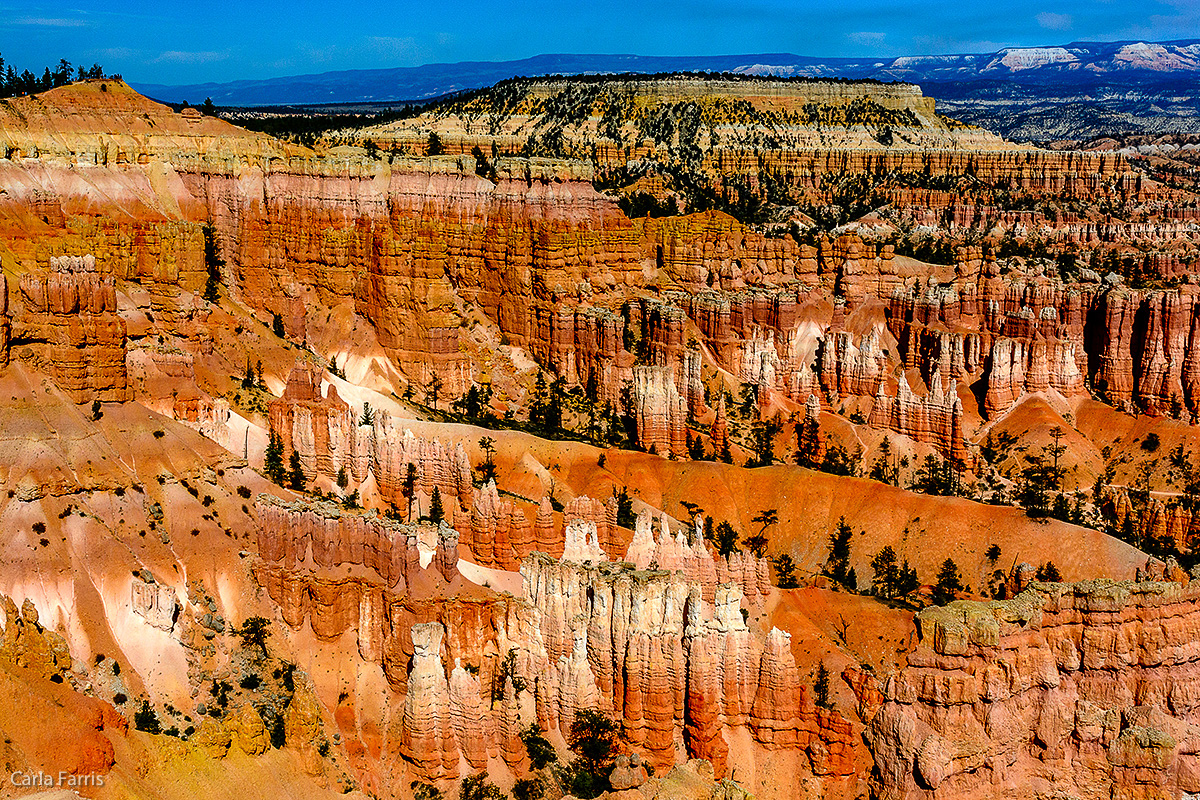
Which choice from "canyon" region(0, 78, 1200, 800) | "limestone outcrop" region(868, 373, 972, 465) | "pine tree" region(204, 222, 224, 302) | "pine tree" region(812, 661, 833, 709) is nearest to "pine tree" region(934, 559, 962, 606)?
"canyon" region(0, 78, 1200, 800)

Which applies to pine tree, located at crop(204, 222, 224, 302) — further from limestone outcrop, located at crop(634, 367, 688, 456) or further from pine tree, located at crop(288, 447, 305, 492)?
limestone outcrop, located at crop(634, 367, 688, 456)

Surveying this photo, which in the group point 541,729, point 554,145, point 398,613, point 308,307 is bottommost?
point 541,729

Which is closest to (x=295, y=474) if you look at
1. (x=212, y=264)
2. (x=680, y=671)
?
(x=680, y=671)

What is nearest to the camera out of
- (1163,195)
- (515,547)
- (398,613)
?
(398,613)

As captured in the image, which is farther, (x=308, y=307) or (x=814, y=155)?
(x=814, y=155)

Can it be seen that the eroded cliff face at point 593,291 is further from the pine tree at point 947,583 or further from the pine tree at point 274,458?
the pine tree at point 274,458

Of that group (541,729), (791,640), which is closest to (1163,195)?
(791,640)

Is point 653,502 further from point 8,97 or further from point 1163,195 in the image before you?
point 1163,195

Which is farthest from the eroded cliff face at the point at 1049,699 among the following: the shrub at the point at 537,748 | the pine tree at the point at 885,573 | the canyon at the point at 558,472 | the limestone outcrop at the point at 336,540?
the limestone outcrop at the point at 336,540
